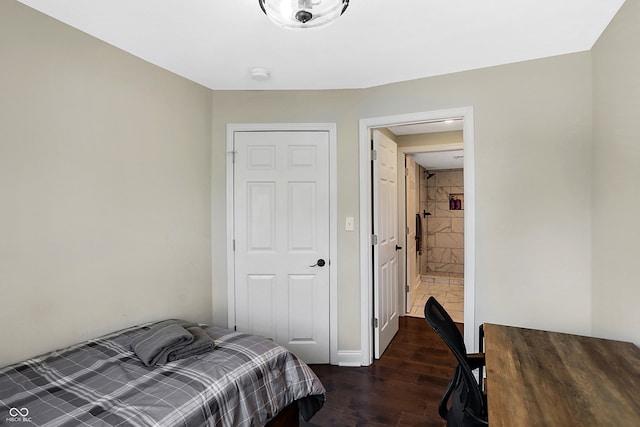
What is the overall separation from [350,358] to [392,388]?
45cm

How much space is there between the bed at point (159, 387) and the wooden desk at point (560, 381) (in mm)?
1017

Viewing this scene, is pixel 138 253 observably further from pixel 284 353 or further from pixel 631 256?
pixel 631 256

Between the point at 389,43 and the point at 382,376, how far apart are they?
8.15 feet

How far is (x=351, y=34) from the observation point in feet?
6.23

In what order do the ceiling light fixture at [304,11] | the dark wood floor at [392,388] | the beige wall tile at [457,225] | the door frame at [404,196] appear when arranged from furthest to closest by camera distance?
the beige wall tile at [457,225], the door frame at [404,196], the dark wood floor at [392,388], the ceiling light fixture at [304,11]

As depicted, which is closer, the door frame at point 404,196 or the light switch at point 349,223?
the light switch at point 349,223

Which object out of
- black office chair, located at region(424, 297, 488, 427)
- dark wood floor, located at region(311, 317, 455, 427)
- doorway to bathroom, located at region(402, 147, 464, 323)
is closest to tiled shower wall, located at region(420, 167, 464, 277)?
doorway to bathroom, located at region(402, 147, 464, 323)

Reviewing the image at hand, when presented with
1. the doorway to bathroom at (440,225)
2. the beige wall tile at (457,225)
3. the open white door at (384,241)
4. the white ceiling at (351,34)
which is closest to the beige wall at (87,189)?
the white ceiling at (351,34)

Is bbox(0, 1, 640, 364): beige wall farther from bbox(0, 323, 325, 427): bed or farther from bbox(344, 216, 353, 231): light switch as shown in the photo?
bbox(0, 323, 325, 427): bed

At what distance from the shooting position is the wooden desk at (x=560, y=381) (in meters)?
0.98

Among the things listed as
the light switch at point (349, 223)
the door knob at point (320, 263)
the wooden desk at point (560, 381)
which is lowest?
the wooden desk at point (560, 381)

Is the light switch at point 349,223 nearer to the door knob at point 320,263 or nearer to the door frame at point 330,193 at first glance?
the door frame at point 330,193

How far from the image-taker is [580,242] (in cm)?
209

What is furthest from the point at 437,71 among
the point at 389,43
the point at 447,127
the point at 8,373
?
the point at 8,373
